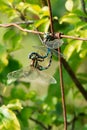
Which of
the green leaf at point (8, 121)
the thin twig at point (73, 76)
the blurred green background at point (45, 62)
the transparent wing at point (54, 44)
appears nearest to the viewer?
the transparent wing at point (54, 44)

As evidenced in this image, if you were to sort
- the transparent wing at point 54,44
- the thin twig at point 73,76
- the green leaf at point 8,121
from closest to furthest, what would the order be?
the transparent wing at point 54,44
the green leaf at point 8,121
the thin twig at point 73,76

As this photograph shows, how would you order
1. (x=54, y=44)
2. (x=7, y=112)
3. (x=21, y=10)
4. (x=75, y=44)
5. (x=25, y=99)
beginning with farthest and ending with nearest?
(x=25, y=99) → (x=21, y=10) → (x=75, y=44) → (x=7, y=112) → (x=54, y=44)

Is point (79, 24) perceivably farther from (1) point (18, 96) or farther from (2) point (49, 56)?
(1) point (18, 96)

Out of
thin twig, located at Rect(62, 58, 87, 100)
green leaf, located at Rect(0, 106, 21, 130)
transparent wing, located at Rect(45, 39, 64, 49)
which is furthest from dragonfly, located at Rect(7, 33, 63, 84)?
thin twig, located at Rect(62, 58, 87, 100)

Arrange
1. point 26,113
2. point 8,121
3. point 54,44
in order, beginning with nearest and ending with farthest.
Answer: point 54,44
point 8,121
point 26,113

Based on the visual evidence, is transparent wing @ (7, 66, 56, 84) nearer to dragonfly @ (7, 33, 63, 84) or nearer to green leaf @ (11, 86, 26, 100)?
dragonfly @ (7, 33, 63, 84)

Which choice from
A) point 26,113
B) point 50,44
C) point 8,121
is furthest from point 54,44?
point 26,113

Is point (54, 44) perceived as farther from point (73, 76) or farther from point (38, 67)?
point (73, 76)

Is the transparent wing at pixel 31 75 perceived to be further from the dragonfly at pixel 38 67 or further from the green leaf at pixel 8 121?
the green leaf at pixel 8 121

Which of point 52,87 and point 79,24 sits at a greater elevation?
point 79,24

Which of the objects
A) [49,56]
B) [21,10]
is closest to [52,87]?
[21,10]

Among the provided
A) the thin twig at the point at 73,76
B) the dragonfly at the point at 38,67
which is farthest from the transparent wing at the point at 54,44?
the thin twig at the point at 73,76
